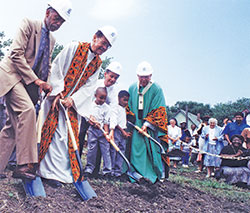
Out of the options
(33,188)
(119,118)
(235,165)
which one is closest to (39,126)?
(33,188)

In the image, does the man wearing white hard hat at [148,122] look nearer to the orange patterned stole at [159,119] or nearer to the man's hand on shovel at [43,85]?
the orange patterned stole at [159,119]

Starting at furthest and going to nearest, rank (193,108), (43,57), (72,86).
Result: (193,108) < (72,86) < (43,57)

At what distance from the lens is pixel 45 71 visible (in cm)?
366

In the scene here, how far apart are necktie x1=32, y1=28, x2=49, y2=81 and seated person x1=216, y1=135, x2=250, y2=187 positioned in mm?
5095

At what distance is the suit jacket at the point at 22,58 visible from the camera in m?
3.37

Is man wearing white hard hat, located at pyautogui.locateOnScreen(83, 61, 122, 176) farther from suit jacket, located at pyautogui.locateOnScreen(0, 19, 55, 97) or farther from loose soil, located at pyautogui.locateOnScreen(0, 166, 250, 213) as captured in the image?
suit jacket, located at pyautogui.locateOnScreen(0, 19, 55, 97)

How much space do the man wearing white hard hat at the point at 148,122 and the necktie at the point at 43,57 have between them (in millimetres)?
2082

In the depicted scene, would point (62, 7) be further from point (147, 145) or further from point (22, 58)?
point (147, 145)

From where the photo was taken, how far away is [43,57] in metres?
3.62

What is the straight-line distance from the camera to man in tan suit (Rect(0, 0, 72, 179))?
3.20m

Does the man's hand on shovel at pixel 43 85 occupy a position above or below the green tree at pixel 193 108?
above

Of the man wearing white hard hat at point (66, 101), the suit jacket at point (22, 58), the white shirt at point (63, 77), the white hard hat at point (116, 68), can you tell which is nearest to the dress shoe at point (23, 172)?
the man wearing white hard hat at point (66, 101)

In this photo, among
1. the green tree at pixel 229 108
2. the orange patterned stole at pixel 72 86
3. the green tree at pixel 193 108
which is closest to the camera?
the orange patterned stole at pixel 72 86

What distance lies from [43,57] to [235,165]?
5412 mm
